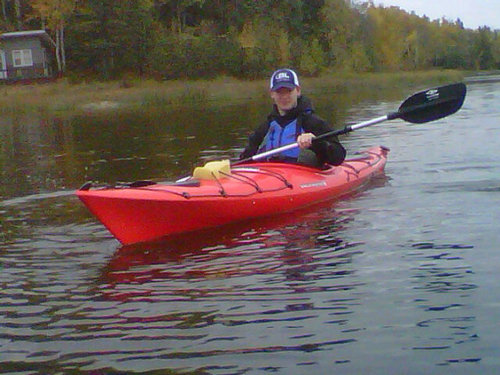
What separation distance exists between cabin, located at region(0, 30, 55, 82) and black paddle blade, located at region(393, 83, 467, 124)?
3437 centimetres

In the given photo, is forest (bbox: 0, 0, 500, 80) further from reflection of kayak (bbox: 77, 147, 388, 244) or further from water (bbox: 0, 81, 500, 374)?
reflection of kayak (bbox: 77, 147, 388, 244)

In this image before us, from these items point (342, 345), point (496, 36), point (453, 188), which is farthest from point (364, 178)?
point (496, 36)

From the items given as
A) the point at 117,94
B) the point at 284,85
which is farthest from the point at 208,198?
the point at 117,94

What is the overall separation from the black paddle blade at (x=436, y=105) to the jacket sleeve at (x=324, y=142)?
4.24ft

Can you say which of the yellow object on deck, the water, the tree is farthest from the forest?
the yellow object on deck

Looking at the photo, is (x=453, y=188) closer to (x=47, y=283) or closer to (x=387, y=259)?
(x=387, y=259)

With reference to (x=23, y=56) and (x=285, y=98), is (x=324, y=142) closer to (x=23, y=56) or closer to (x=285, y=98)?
(x=285, y=98)

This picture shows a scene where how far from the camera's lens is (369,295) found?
4.85 metres

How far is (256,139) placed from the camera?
8203 millimetres

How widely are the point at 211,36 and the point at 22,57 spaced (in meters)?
11.8

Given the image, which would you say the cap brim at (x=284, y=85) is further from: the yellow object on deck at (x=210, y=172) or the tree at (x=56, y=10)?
the tree at (x=56, y=10)

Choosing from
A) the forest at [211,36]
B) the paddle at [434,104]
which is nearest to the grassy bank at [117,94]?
the forest at [211,36]

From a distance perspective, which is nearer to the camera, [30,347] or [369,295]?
[30,347]

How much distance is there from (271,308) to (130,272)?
1.42 metres
